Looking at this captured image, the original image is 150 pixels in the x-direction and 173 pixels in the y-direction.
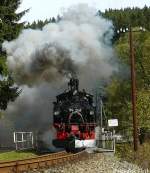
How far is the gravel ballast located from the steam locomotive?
359cm

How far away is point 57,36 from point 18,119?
9242 mm

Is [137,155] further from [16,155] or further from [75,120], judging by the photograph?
[16,155]

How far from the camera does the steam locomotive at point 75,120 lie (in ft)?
96.0

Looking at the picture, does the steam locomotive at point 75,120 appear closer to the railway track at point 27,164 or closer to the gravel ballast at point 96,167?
the gravel ballast at point 96,167

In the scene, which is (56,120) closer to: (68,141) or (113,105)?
(68,141)

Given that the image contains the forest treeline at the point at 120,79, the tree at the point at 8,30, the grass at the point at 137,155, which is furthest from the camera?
the forest treeline at the point at 120,79

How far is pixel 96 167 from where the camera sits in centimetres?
2148

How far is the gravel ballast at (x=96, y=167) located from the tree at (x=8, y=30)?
6.77 m

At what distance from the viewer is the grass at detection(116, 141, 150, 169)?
25.6m

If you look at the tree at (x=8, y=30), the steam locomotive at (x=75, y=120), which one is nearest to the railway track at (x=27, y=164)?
the steam locomotive at (x=75, y=120)

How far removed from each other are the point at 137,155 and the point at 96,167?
256 inches

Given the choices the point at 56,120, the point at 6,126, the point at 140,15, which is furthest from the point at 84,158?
the point at 140,15

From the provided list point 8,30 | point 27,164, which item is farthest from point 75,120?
point 27,164

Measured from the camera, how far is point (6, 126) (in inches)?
1613
